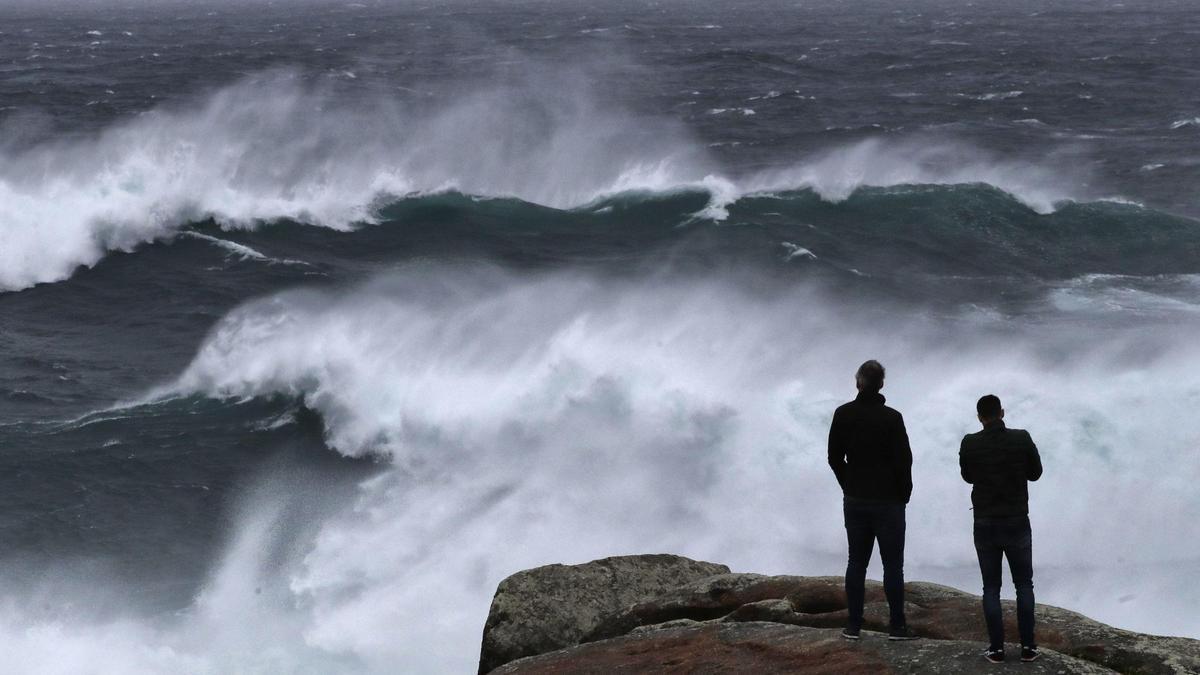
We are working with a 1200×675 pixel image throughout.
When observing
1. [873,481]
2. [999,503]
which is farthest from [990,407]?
[873,481]

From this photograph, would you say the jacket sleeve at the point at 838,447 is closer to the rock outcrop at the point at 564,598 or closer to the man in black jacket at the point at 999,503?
the man in black jacket at the point at 999,503

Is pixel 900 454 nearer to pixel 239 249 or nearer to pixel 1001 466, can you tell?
pixel 1001 466

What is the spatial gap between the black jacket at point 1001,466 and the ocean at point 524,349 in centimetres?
1202

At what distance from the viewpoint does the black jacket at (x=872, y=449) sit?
838 centimetres

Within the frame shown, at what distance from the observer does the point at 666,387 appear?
25.3 meters

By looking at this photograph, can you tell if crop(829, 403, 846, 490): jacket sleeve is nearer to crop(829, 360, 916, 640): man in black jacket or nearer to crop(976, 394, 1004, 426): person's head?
crop(829, 360, 916, 640): man in black jacket

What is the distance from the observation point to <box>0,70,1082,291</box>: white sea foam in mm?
37750

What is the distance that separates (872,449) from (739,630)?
1678mm

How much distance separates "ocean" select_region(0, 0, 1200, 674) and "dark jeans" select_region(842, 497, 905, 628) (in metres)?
11.0

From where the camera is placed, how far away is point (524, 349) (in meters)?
27.4

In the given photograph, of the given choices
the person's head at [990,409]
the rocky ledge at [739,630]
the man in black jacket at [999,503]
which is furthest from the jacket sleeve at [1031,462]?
the rocky ledge at [739,630]

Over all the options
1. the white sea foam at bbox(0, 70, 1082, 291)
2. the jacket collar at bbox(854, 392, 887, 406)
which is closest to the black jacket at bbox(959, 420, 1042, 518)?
the jacket collar at bbox(854, 392, 887, 406)

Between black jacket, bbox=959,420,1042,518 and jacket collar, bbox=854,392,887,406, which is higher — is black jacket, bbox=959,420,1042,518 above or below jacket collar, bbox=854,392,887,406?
below

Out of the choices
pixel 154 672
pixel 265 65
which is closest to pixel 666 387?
pixel 154 672
